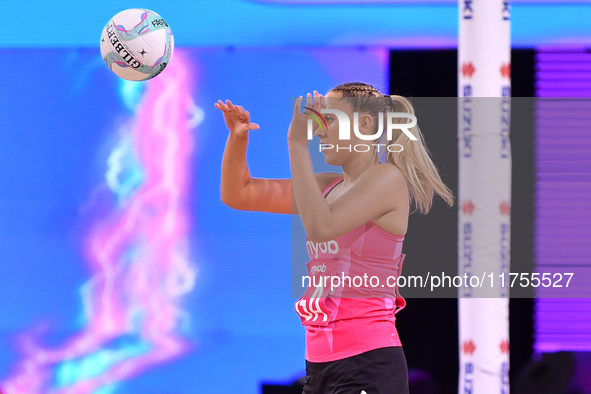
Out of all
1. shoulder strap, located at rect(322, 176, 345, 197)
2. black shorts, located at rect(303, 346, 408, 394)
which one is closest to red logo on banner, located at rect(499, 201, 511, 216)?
shoulder strap, located at rect(322, 176, 345, 197)

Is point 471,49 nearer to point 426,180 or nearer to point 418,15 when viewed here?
point 426,180

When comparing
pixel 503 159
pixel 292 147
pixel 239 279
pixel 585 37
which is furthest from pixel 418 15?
pixel 292 147

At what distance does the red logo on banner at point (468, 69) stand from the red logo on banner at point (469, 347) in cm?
104

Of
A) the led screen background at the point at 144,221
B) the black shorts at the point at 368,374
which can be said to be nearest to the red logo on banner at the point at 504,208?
the black shorts at the point at 368,374

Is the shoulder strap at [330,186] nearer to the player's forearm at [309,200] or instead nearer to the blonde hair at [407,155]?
the blonde hair at [407,155]

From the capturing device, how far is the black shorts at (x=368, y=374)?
1.65 meters

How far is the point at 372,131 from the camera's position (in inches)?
76.0

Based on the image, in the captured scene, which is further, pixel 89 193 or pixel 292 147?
pixel 89 193

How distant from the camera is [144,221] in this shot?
3506 mm

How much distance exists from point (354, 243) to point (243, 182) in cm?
58

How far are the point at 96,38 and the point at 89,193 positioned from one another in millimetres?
890

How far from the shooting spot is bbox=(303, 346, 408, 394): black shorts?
5.41 feet

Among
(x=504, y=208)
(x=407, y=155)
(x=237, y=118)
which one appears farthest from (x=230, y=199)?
(x=504, y=208)

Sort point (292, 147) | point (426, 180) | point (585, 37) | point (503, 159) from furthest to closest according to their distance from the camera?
point (585, 37)
point (503, 159)
point (426, 180)
point (292, 147)
